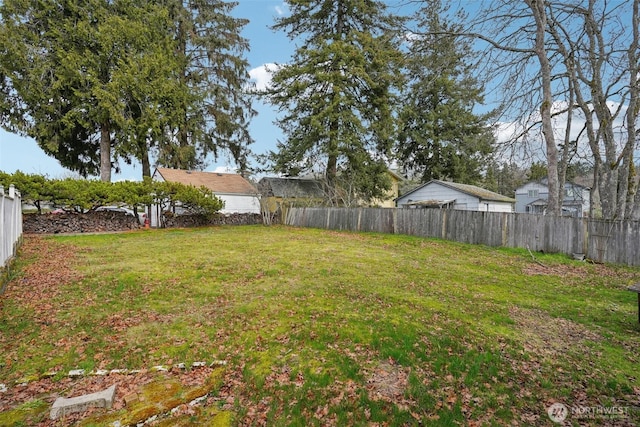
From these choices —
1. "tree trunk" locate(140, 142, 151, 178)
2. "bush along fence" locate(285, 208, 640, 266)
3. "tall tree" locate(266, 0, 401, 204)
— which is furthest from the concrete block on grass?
"tree trunk" locate(140, 142, 151, 178)

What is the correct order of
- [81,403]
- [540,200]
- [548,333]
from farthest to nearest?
[540,200]
[548,333]
[81,403]

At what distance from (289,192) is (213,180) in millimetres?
5514

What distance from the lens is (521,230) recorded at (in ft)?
36.1

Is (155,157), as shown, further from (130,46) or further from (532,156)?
(532,156)

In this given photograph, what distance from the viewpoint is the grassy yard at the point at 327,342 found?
9.46ft

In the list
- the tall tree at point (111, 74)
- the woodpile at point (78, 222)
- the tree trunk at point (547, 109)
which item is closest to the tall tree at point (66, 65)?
the tall tree at point (111, 74)

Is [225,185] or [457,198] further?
[225,185]

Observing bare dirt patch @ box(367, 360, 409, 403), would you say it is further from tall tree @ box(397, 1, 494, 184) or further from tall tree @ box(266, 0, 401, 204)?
tall tree @ box(397, 1, 494, 184)

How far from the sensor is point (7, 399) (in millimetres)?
2924

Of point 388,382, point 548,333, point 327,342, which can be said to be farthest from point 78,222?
point 548,333

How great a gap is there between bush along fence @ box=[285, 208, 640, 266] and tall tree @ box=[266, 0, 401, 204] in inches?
212

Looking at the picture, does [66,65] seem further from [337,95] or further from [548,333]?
[548,333]

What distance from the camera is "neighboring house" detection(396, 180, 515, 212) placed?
1806 centimetres

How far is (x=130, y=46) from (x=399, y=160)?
21.0 meters
